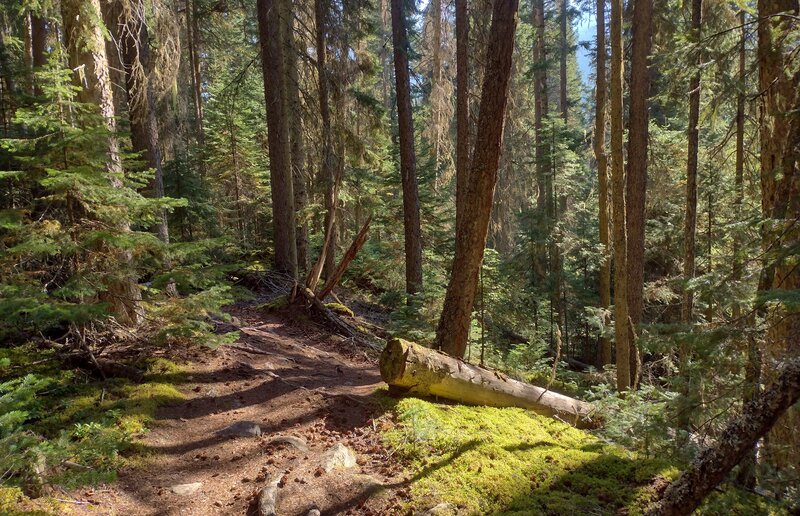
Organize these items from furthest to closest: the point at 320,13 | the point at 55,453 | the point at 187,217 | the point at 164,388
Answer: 1. the point at 187,217
2. the point at 320,13
3. the point at 164,388
4. the point at 55,453

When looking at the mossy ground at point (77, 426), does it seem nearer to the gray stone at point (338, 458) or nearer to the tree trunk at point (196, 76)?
the gray stone at point (338, 458)

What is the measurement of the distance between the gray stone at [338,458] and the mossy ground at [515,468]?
468 millimetres

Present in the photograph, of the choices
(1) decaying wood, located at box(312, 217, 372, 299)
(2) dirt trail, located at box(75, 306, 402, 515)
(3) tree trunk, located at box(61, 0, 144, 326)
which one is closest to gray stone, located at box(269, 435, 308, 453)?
(2) dirt trail, located at box(75, 306, 402, 515)

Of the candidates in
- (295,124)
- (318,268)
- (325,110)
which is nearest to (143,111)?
(318,268)

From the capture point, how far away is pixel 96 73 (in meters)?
6.00

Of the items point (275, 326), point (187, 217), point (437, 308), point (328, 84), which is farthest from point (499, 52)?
point (187, 217)

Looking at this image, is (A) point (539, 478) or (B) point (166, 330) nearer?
(A) point (539, 478)

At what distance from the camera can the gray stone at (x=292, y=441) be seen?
4.78m

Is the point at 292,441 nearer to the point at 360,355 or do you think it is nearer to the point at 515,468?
the point at 515,468

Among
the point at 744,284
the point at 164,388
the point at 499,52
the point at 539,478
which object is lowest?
the point at 539,478

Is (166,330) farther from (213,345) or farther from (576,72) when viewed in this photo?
(576,72)

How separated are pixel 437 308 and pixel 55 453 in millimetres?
8398

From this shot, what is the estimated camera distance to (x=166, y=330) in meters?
5.23

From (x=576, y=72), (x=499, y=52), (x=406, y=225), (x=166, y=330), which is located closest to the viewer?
(x=166, y=330)
